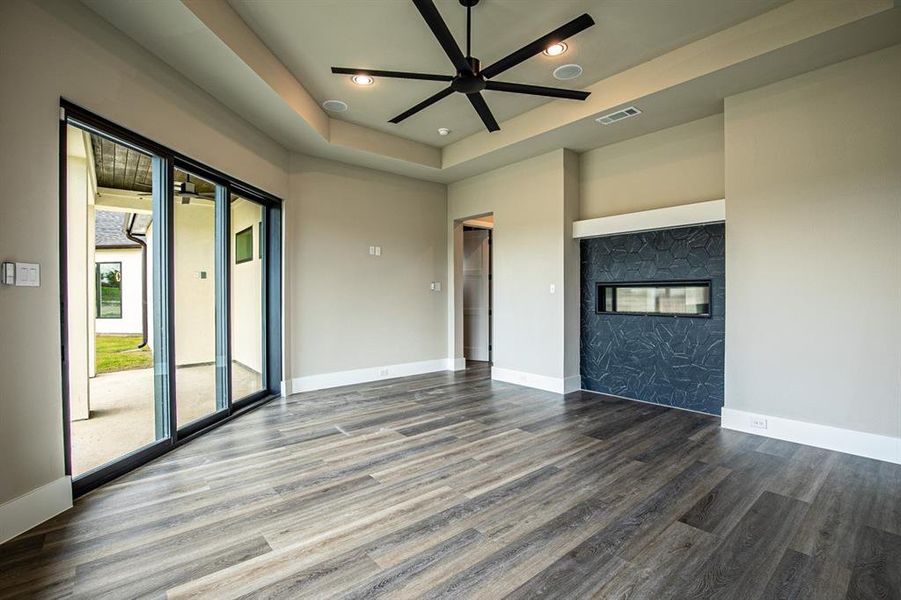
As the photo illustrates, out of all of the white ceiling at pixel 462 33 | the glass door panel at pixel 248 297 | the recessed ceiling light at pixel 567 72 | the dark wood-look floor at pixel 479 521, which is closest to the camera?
the dark wood-look floor at pixel 479 521

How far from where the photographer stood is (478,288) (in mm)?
7352

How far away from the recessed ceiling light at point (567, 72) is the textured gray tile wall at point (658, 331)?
6.23ft

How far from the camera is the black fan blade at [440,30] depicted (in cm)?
233

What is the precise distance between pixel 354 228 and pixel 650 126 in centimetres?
379

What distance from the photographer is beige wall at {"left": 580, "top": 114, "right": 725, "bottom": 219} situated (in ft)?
13.5

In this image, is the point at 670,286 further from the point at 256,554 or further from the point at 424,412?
the point at 256,554

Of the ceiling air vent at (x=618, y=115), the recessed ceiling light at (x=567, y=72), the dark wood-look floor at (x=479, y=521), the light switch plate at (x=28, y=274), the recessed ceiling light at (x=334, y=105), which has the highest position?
the recessed ceiling light at (x=334, y=105)

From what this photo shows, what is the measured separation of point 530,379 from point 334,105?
404cm

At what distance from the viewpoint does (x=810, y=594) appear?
1.67 meters

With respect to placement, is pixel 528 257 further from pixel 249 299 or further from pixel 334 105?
pixel 249 299

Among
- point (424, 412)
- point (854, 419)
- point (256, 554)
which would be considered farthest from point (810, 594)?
point (424, 412)

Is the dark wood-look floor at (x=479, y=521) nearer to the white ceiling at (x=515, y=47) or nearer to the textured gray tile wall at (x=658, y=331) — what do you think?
the textured gray tile wall at (x=658, y=331)

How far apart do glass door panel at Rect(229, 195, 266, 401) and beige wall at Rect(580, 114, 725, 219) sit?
411 cm

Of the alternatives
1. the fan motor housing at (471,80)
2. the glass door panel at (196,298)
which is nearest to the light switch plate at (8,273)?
the glass door panel at (196,298)
